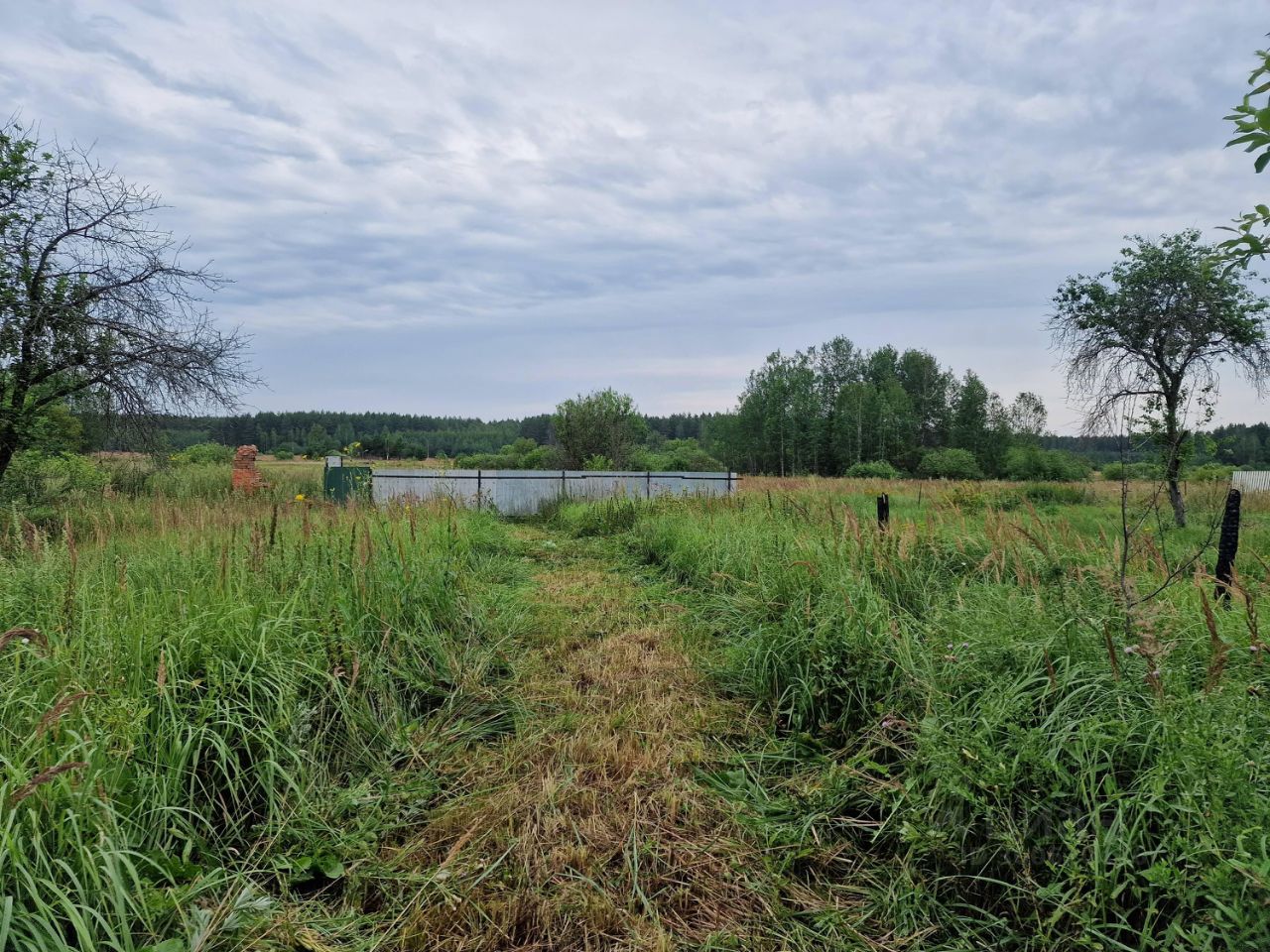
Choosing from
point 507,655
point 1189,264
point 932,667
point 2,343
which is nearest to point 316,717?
point 507,655

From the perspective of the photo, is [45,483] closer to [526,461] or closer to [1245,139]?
[1245,139]

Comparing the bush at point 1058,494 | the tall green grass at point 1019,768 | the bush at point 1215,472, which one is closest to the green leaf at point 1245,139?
the tall green grass at point 1019,768

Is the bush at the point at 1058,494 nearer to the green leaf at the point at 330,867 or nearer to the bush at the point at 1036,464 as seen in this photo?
the bush at the point at 1036,464

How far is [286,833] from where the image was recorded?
2.16 meters

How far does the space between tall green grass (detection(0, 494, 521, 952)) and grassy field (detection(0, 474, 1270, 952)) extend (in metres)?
→ 0.02

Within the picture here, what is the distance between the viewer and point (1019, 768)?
2.03 metres

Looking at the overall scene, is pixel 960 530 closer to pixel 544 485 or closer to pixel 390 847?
pixel 390 847

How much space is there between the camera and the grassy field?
167cm

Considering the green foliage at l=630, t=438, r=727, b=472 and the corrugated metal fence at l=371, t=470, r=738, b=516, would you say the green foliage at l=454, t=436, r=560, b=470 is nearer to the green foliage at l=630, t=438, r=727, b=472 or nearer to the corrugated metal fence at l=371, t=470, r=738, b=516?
the green foliage at l=630, t=438, r=727, b=472

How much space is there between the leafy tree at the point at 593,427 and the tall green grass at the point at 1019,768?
28965 millimetres

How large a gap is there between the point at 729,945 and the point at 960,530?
14.2 ft

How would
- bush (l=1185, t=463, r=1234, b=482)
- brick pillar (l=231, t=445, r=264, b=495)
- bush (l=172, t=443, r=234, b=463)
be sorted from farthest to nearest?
bush (l=172, t=443, r=234, b=463)
brick pillar (l=231, t=445, r=264, b=495)
bush (l=1185, t=463, r=1234, b=482)

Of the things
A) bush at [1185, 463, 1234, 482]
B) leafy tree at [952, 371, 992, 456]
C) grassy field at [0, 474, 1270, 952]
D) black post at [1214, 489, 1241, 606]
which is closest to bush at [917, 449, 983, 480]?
leafy tree at [952, 371, 992, 456]

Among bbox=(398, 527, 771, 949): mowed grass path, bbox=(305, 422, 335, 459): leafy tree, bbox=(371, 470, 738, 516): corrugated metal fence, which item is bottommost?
bbox=(398, 527, 771, 949): mowed grass path
